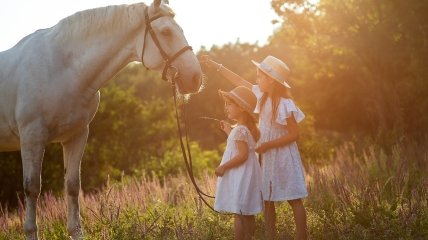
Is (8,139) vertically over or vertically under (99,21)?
under

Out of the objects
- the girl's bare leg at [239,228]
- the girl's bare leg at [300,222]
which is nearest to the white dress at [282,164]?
the girl's bare leg at [300,222]

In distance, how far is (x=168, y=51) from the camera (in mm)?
4977

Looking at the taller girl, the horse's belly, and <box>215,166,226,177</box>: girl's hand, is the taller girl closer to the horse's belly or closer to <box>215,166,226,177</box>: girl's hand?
<box>215,166,226,177</box>: girl's hand

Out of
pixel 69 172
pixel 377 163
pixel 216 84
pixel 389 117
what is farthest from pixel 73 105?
pixel 216 84

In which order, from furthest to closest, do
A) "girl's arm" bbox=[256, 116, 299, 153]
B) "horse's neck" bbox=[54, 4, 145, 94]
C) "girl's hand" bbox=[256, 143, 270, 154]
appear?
"horse's neck" bbox=[54, 4, 145, 94] < "girl's hand" bbox=[256, 143, 270, 154] < "girl's arm" bbox=[256, 116, 299, 153]

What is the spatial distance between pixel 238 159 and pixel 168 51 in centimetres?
127

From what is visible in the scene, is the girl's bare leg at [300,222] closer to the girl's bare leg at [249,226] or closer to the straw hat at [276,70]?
the girl's bare leg at [249,226]

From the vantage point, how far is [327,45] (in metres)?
16.8

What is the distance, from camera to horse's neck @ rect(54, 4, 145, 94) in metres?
5.14

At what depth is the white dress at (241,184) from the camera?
15.4ft

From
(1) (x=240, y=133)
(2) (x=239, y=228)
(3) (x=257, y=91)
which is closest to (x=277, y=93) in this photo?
(3) (x=257, y=91)

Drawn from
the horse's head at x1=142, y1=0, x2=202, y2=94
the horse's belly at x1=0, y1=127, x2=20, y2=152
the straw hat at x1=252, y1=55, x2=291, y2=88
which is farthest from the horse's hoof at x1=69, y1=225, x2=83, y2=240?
the straw hat at x1=252, y1=55, x2=291, y2=88

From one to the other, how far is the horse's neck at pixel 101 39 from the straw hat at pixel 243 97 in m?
1.13

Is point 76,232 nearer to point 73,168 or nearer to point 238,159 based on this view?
point 73,168
